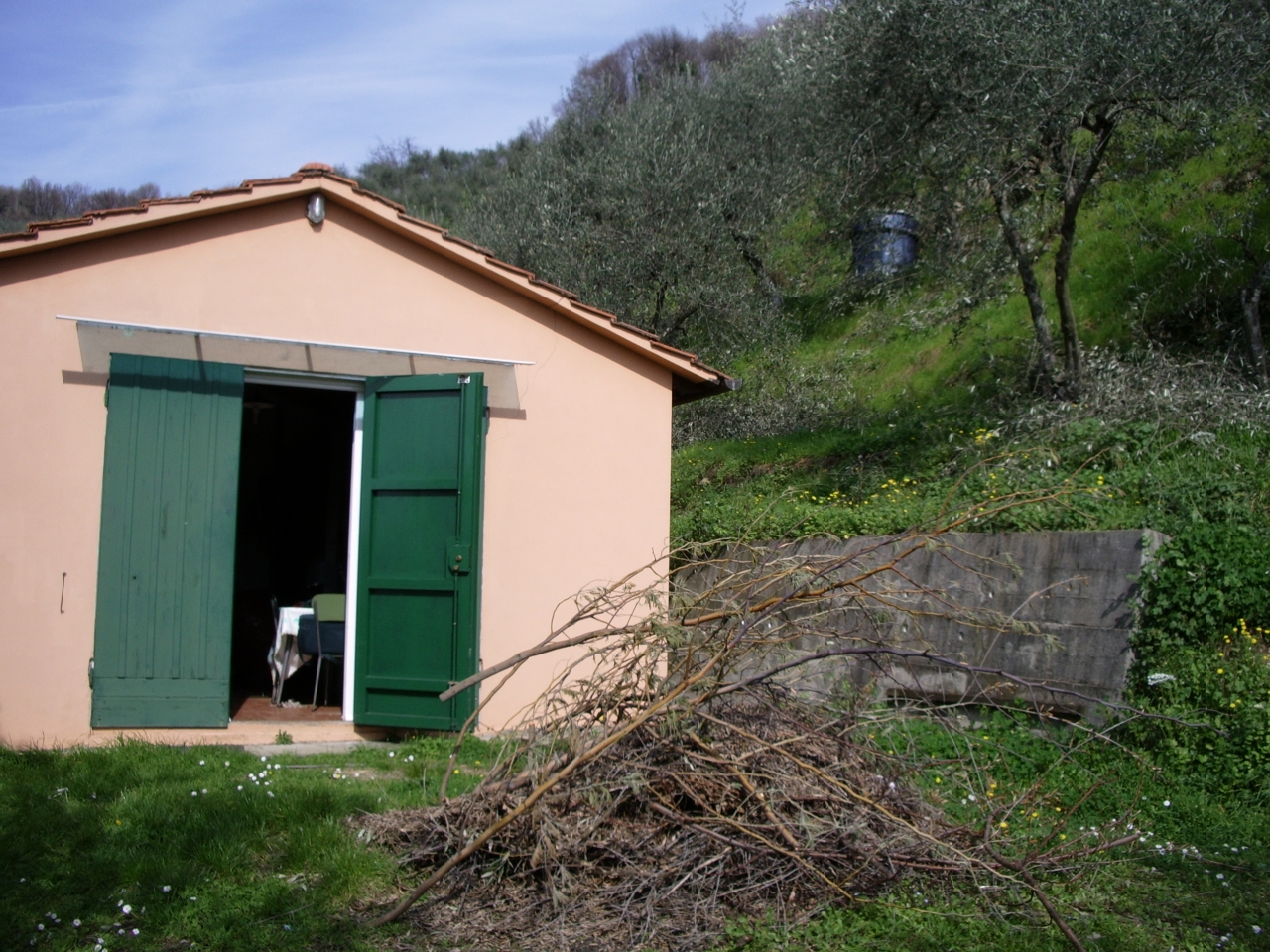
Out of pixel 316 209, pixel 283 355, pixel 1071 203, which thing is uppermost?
pixel 1071 203

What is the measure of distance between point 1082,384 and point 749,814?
Result: 24.7ft

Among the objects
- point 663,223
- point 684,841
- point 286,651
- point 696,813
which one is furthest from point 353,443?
point 663,223

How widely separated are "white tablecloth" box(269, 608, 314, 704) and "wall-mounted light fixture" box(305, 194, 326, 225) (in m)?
3.22

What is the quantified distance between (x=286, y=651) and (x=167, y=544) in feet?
6.88

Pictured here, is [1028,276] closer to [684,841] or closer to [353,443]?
[353,443]

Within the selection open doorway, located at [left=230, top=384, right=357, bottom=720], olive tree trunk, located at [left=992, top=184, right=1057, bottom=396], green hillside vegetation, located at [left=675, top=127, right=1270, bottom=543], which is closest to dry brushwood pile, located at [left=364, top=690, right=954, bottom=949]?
green hillside vegetation, located at [left=675, top=127, right=1270, bottom=543]

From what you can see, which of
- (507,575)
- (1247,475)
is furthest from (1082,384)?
(507,575)

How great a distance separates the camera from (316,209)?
7523 mm

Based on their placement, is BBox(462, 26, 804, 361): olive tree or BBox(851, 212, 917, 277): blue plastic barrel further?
BBox(462, 26, 804, 361): olive tree

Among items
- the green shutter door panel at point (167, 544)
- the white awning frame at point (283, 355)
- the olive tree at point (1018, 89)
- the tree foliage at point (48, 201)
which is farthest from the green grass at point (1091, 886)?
the tree foliage at point (48, 201)

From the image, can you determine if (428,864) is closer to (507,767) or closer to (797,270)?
(507,767)

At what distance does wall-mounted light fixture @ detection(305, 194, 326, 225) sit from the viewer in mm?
7523

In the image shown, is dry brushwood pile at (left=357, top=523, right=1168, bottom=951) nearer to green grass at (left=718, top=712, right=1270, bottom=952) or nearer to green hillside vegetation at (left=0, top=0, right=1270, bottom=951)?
green grass at (left=718, top=712, right=1270, bottom=952)

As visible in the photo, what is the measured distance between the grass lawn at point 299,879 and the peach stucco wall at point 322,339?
1205 mm
